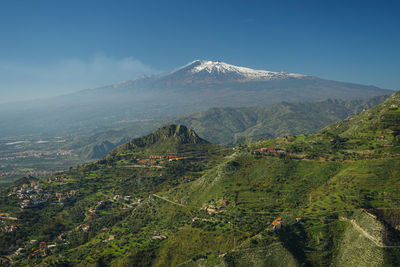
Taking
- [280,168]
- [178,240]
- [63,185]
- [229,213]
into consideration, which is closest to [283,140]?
[280,168]

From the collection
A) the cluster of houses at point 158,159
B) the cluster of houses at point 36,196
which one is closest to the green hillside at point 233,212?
the cluster of houses at point 36,196

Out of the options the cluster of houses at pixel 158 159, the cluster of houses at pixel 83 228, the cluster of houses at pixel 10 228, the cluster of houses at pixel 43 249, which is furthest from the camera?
the cluster of houses at pixel 158 159

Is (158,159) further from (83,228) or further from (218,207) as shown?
(218,207)

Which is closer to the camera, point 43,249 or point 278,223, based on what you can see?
point 278,223

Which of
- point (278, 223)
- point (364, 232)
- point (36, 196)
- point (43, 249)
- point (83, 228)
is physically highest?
point (364, 232)

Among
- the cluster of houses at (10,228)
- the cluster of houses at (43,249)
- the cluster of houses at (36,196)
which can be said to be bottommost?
the cluster of houses at (43,249)

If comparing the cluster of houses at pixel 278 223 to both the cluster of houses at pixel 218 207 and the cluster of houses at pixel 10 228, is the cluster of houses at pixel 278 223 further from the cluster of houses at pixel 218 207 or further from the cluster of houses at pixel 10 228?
the cluster of houses at pixel 10 228

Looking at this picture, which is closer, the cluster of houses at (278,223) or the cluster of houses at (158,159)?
the cluster of houses at (278,223)

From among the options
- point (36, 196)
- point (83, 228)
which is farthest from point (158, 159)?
point (83, 228)

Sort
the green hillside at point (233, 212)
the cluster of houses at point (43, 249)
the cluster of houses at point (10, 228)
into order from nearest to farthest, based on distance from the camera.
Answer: the green hillside at point (233, 212) → the cluster of houses at point (43, 249) → the cluster of houses at point (10, 228)
